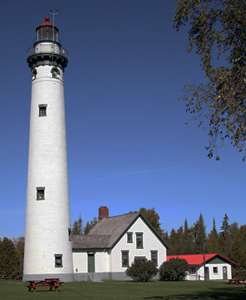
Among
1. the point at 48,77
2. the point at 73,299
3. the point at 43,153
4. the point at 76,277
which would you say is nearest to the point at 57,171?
the point at 43,153

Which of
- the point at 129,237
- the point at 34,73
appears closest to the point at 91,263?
the point at 129,237

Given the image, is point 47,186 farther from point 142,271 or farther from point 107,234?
point 107,234

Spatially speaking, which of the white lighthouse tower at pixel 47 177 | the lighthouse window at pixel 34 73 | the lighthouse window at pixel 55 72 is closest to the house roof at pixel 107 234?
the white lighthouse tower at pixel 47 177

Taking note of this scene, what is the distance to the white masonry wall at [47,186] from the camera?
33812 millimetres

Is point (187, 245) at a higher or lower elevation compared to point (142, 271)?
higher

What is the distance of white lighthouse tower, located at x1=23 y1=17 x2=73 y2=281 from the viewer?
111ft

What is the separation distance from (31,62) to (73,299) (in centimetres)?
2458

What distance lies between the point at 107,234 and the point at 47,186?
43.3 feet

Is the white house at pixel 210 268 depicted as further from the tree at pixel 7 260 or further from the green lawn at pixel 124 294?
the green lawn at pixel 124 294

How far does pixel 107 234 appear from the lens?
45.2m

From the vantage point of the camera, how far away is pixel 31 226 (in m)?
34.2

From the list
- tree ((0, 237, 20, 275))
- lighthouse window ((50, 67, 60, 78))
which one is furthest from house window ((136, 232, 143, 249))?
lighthouse window ((50, 67, 60, 78))

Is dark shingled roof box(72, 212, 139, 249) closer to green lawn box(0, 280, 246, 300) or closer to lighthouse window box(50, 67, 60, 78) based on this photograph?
green lawn box(0, 280, 246, 300)

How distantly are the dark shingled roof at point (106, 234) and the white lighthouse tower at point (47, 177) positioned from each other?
20.5 ft
